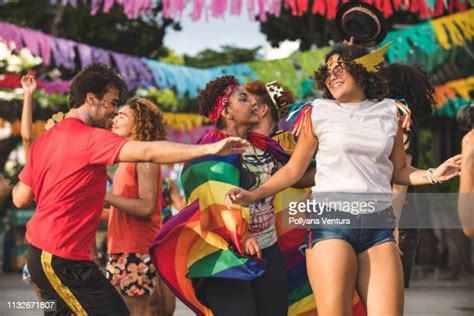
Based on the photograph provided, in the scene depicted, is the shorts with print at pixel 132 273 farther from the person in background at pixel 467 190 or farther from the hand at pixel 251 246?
the person in background at pixel 467 190

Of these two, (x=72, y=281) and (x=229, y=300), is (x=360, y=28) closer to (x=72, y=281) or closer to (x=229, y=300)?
(x=229, y=300)

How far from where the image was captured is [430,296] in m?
16.4

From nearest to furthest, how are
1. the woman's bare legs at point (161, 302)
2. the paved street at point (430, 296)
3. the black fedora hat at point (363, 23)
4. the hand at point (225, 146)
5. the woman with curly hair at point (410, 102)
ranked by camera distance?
1. the hand at point (225, 146)
2. the black fedora hat at point (363, 23)
3. the woman with curly hair at point (410, 102)
4. the woman's bare legs at point (161, 302)
5. the paved street at point (430, 296)

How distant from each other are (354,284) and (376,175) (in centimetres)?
55

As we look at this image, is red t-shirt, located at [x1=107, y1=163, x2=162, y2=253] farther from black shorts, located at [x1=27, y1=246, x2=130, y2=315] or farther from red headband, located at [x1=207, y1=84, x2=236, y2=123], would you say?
black shorts, located at [x1=27, y1=246, x2=130, y2=315]

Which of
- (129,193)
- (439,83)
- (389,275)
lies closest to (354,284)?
(389,275)

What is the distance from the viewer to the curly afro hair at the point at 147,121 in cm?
812

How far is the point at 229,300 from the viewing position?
659cm

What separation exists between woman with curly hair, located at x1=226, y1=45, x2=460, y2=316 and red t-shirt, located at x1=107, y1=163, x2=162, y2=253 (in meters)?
1.75

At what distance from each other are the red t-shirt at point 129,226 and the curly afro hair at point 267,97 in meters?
0.87

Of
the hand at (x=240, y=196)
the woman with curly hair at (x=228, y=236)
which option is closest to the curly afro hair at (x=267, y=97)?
the woman with curly hair at (x=228, y=236)

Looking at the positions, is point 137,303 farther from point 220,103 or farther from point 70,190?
point 70,190

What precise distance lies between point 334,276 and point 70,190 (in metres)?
1.37

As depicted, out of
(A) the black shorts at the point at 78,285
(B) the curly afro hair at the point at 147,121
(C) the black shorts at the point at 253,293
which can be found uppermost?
(B) the curly afro hair at the point at 147,121
